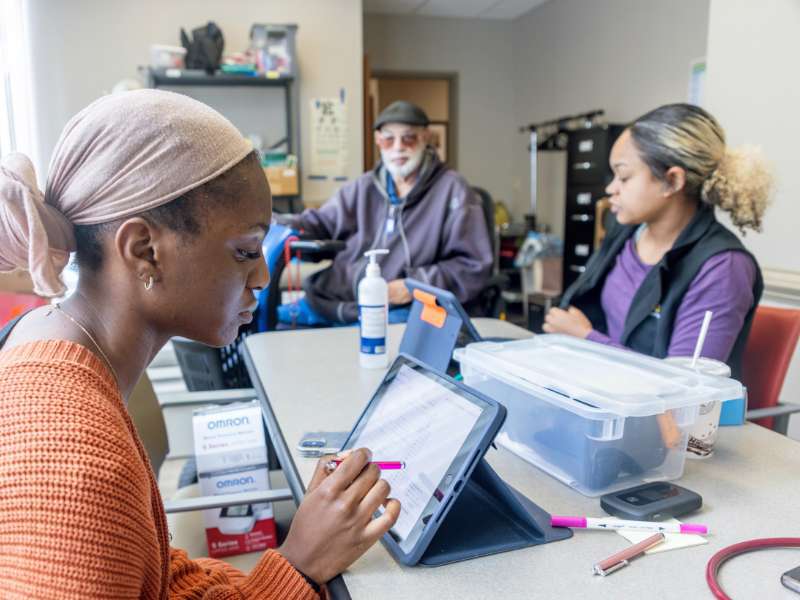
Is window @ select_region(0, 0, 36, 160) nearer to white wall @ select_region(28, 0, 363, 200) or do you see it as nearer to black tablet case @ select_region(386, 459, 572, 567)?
white wall @ select_region(28, 0, 363, 200)

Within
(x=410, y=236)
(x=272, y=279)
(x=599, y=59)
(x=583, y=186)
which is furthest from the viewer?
(x=599, y=59)

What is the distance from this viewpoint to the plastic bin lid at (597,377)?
0.87 m

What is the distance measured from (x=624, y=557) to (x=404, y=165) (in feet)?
6.46

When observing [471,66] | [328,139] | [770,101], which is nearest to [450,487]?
[770,101]

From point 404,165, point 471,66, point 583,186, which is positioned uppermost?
point 471,66

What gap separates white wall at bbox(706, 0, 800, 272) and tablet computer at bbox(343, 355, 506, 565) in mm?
2072

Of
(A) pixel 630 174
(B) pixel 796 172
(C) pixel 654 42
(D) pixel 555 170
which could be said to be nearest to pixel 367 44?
(D) pixel 555 170

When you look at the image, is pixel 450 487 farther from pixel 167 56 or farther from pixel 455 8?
pixel 455 8

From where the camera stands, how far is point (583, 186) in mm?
4832

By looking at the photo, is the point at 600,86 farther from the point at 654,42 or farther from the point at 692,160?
the point at 692,160

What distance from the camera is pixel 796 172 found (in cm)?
241

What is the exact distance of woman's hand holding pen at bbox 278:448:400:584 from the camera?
74 centimetres

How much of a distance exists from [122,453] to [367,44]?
19.6 ft

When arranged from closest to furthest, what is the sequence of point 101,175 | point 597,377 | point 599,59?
point 101,175 < point 597,377 < point 599,59
